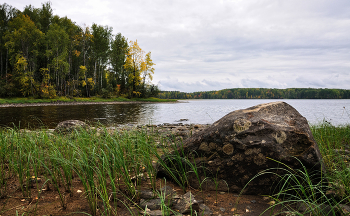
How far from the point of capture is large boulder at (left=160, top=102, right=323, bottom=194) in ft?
9.71

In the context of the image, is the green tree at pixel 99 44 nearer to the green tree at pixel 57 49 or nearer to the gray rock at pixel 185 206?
the green tree at pixel 57 49

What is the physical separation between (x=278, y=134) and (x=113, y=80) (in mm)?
54956

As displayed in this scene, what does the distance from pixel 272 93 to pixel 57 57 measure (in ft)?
378

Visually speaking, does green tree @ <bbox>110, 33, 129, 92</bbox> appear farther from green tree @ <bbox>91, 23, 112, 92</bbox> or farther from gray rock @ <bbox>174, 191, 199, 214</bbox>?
gray rock @ <bbox>174, 191, 199, 214</bbox>

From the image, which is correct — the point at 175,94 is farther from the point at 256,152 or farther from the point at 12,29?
the point at 256,152

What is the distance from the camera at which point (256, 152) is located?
9.96 feet

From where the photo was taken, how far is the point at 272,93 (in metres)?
120

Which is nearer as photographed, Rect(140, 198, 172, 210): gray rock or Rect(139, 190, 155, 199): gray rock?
Rect(140, 198, 172, 210): gray rock

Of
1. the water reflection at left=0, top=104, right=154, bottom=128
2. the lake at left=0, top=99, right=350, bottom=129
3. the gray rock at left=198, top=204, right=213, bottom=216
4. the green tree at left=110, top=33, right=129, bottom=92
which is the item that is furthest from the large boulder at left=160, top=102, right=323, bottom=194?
the green tree at left=110, top=33, right=129, bottom=92

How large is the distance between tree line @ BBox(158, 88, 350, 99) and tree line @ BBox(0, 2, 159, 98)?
142ft

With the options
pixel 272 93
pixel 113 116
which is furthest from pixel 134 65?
pixel 272 93

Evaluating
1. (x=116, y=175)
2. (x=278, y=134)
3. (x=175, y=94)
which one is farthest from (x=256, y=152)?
(x=175, y=94)

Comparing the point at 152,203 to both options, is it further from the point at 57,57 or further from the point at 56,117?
the point at 57,57

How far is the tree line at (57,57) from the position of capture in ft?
119
